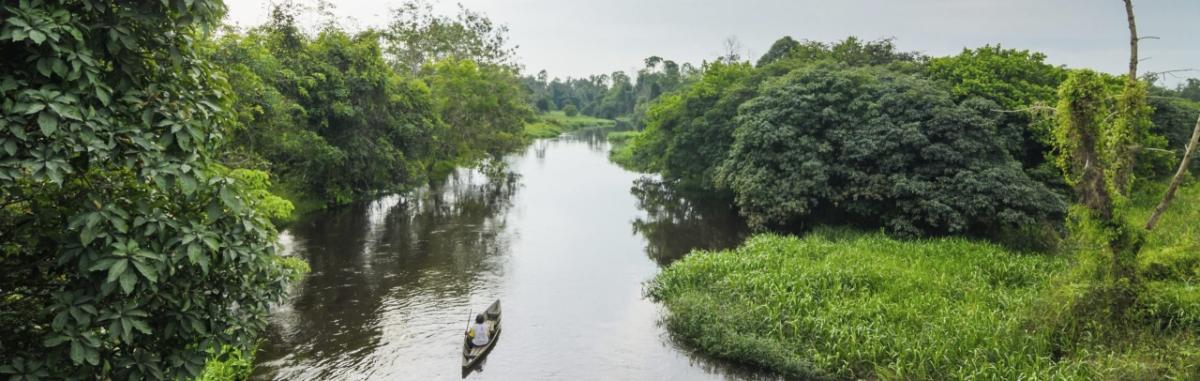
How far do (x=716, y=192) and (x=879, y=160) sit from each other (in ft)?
48.1

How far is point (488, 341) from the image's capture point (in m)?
14.3

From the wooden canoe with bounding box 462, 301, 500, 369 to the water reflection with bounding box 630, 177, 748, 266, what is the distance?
831cm

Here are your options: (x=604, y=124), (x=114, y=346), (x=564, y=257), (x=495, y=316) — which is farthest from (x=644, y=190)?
(x=604, y=124)

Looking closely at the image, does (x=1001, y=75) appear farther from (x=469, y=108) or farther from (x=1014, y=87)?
(x=469, y=108)

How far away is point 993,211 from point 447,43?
1548 inches

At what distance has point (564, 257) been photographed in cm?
2312

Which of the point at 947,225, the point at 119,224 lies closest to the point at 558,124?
the point at 947,225

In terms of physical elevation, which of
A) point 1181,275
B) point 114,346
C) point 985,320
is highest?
point 114,346

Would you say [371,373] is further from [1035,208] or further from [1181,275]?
[1035,208]

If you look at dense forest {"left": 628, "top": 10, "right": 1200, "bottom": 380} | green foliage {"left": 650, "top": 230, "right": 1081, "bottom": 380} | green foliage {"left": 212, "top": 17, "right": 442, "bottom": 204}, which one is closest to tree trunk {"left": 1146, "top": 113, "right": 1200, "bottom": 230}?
dense forest {"left": 628, "top": 10, "right": 1200, "bottom": 380}

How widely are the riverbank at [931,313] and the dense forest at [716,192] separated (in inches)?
2.6

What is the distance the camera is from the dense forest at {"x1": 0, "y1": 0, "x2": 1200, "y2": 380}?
4.89 metres

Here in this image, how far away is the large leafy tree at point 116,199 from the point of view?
453 centimetres

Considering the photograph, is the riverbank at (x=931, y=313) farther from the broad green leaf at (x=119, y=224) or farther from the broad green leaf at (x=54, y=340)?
the broad green leaf at (x=54, y=340)
